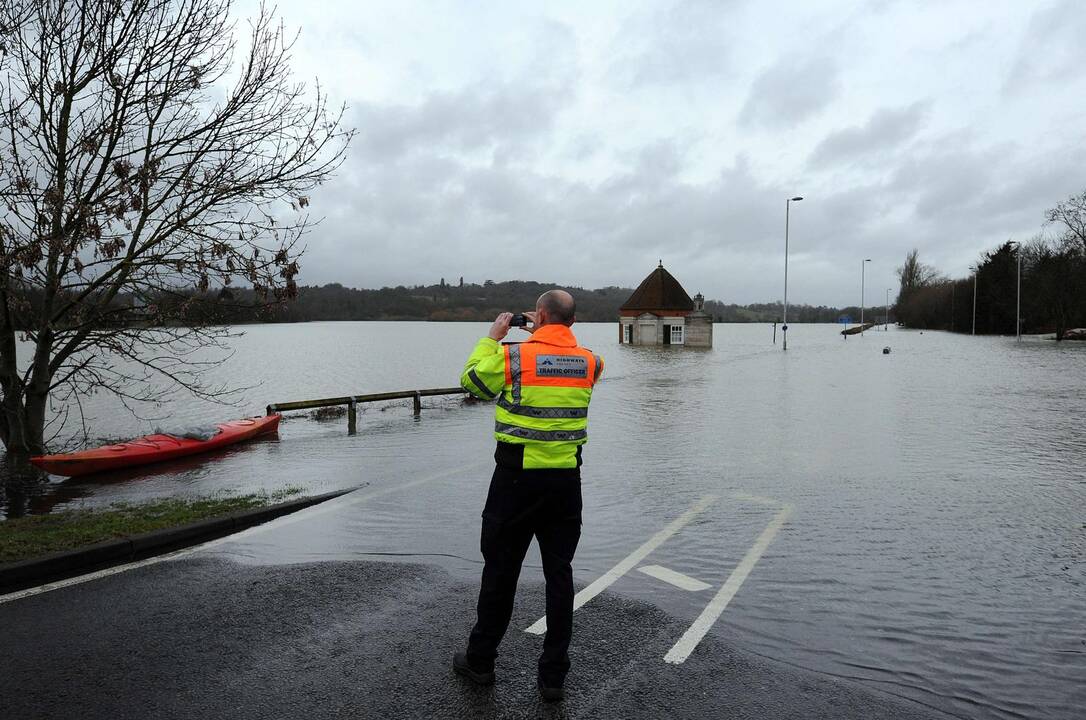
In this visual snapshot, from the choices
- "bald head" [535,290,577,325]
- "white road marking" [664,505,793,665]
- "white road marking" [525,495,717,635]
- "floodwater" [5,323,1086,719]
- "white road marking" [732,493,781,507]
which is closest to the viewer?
"bald head" [535,290,577,325]

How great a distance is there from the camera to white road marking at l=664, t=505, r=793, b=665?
4.33 metres

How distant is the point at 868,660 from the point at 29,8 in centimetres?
1144

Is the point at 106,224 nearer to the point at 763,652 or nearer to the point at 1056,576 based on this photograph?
the point at 763,652

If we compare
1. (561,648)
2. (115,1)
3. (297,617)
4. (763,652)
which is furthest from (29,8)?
(763,652)

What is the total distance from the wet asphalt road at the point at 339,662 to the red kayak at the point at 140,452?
776cm

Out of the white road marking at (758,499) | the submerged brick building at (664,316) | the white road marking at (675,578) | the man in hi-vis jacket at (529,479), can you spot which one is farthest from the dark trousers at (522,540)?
the submerged brick building at (664,316)

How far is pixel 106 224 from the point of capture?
889cm

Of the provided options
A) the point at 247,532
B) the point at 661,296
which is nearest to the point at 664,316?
the point at 661,296

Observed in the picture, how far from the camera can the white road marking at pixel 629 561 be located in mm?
4925

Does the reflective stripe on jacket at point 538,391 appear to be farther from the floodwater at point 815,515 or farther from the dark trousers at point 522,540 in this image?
the floodwater at point 815,515

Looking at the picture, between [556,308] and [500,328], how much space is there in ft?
1.13

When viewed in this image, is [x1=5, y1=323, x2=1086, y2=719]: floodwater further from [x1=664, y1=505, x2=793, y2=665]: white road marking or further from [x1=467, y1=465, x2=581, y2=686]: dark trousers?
[x1=467, y1=465, x2=581, y2=686]: dark trousers

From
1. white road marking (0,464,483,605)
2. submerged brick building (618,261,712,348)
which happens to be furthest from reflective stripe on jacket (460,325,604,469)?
submerged brick building (618,261,712,348)

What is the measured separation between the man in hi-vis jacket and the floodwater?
Answer: 1409 mm
